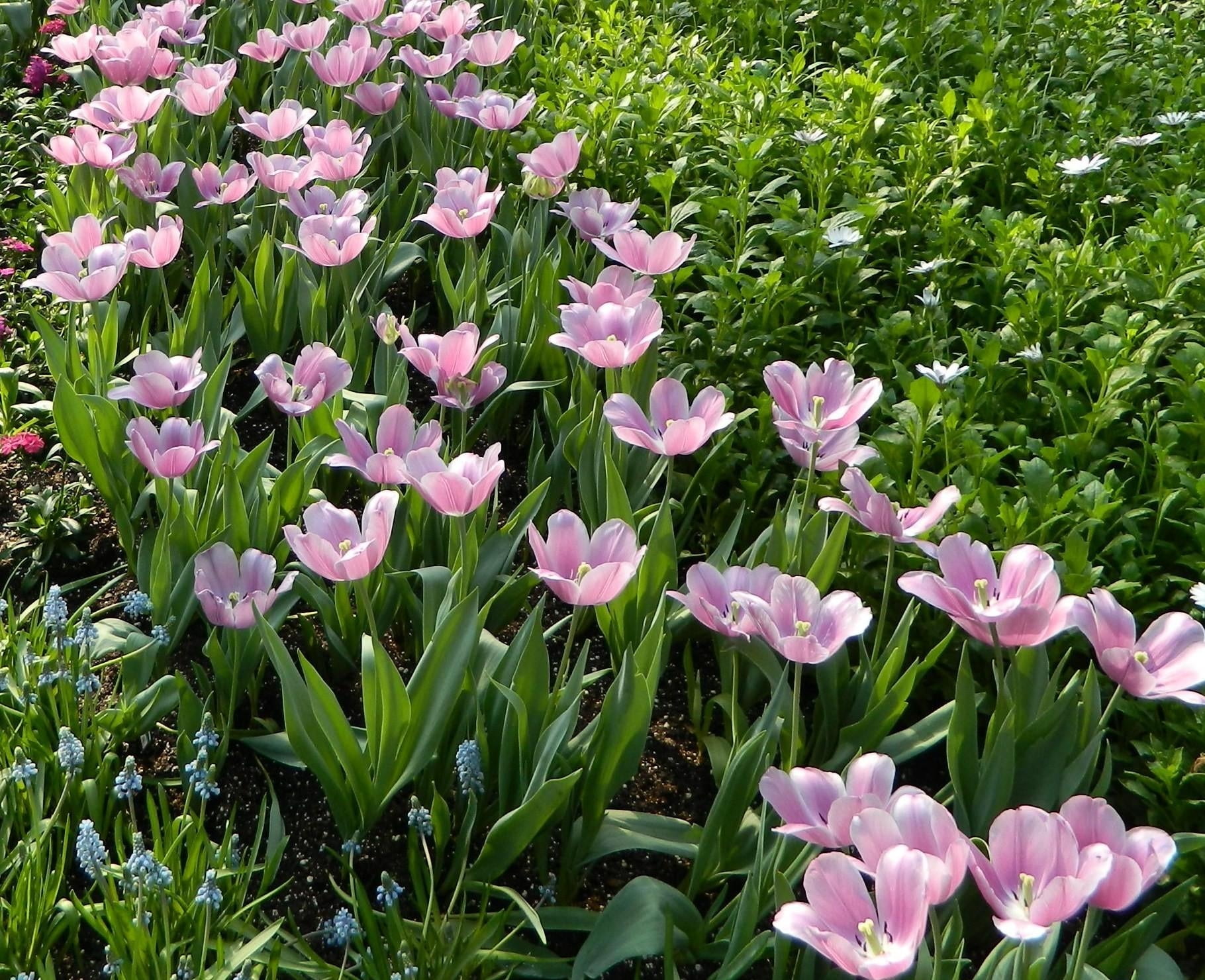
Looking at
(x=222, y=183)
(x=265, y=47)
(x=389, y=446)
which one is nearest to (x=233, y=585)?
(x=389, y=446)

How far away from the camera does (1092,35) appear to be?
3617 mm

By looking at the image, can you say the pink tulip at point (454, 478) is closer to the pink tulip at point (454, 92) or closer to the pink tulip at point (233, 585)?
the pink tulip at point (233, 585)

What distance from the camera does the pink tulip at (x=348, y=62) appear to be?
2832 millimetres

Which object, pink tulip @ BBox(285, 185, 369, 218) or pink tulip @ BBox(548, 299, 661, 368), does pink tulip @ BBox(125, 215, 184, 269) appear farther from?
pink tulip @ BBox(548, 299, 661, 368)

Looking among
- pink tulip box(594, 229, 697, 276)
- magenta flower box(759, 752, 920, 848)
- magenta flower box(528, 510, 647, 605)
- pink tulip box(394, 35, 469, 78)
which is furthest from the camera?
pink tulip box(394, 35, 469, 78)

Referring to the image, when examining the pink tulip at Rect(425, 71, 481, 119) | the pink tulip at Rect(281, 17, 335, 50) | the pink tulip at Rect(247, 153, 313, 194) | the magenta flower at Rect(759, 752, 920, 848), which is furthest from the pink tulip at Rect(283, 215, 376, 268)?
the magenta flower at Rect(759, 752, 920, 848)

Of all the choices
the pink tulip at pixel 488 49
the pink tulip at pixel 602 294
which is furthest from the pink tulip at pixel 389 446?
the pink tulip at pixel 488 49

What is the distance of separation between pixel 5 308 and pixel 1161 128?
2.85m

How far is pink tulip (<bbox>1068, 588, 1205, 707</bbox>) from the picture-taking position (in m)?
1.34

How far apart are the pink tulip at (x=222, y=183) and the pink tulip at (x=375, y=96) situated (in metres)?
0.42

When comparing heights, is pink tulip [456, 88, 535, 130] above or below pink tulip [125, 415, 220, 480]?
above

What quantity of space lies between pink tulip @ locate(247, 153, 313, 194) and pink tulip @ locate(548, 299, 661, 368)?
29.0 inches

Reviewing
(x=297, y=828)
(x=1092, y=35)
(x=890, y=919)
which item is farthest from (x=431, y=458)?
(x=1092, y=35)

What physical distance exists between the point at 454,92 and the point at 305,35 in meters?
0.36
